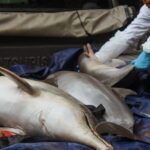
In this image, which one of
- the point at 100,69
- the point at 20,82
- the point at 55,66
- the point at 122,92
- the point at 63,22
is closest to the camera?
the point at 20,82

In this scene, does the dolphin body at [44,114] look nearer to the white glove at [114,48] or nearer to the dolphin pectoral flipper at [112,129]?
the dolphin pectoral flipper at [112,129]

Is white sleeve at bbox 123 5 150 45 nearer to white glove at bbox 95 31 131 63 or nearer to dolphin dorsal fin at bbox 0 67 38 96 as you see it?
white glove at bbox 95 31 131 63

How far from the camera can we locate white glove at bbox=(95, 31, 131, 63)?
405cm

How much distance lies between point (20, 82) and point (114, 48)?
141cm

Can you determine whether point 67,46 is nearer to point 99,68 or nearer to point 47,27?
point 47,27

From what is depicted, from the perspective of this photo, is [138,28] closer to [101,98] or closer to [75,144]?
[101,98]

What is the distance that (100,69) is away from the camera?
12.2 feet

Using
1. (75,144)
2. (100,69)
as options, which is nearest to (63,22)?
(100,69)

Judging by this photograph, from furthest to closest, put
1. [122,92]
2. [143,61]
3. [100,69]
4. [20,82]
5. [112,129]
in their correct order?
[100,69] → [143,61] → [122,92] → [20,82] → [112,129]

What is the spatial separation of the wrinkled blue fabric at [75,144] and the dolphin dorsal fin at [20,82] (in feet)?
0.95

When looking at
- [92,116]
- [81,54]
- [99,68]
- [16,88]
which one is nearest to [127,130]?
[92,116]

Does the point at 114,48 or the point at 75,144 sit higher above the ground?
the point at 75,144

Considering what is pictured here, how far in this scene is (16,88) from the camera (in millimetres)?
2893

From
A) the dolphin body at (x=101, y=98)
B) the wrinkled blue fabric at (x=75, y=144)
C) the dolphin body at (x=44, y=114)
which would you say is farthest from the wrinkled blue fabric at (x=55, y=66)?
the dolphin body at (x=44, y=114)
